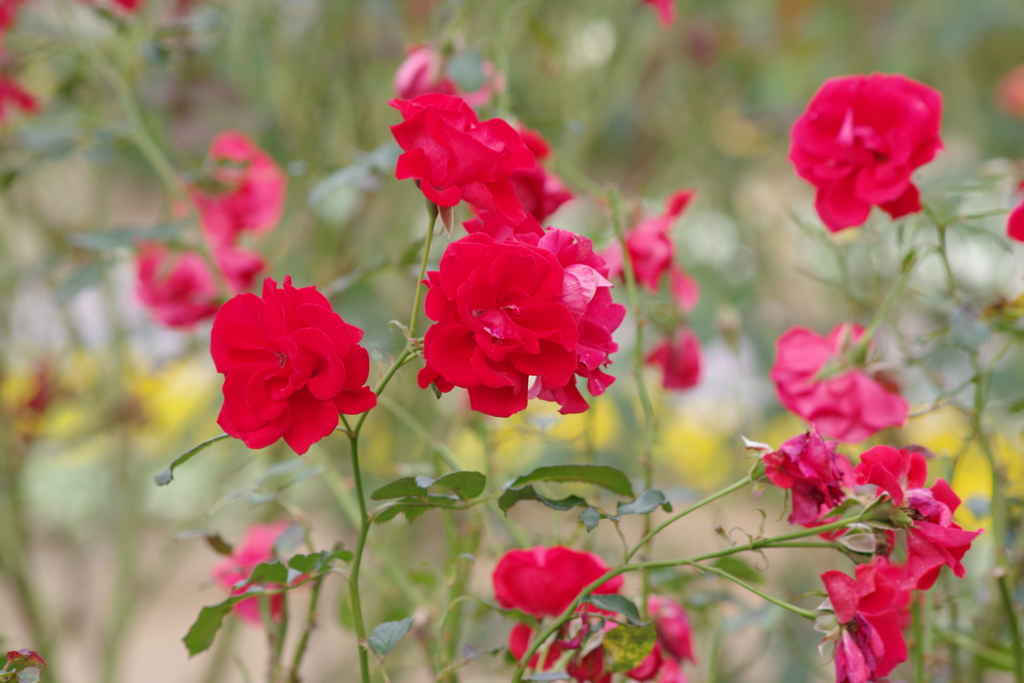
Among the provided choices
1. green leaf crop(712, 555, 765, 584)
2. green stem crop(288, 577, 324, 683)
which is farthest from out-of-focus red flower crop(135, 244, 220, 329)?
green leaf crop(712, 555, 765, 584)

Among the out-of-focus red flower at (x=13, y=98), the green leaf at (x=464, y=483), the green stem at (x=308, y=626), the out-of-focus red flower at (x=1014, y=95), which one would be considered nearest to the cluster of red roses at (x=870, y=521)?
the green leaf at (x=464, y=483)

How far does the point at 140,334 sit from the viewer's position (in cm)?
138

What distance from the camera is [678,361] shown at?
57 centimetres

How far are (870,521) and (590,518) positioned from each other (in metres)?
0.10

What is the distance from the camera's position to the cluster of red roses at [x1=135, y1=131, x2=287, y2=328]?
644 mm

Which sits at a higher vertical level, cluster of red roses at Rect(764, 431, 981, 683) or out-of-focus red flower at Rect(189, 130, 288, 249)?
out-of-focus red flower at Rect(189, 130, 288, 249)

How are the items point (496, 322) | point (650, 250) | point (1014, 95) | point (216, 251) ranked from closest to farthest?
point (496, 322) < point (650, 250) < point (216, 251) < point (1014, 95)

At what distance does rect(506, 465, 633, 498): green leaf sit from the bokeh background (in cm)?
7

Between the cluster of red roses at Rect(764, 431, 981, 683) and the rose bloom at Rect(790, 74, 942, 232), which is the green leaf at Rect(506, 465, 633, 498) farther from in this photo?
the rose bloom at Rect(790, 74, 942, 232)

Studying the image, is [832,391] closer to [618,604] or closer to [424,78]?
[618,604]

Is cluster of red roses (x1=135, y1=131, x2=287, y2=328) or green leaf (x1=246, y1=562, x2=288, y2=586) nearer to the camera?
green leaf (x1=246, y1=562, x2=288, y2=586)

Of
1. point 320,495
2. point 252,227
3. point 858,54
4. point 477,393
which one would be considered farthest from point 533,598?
point 858,54

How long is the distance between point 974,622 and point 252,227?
1.93 feet

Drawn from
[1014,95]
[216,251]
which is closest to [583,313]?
[216,251]
